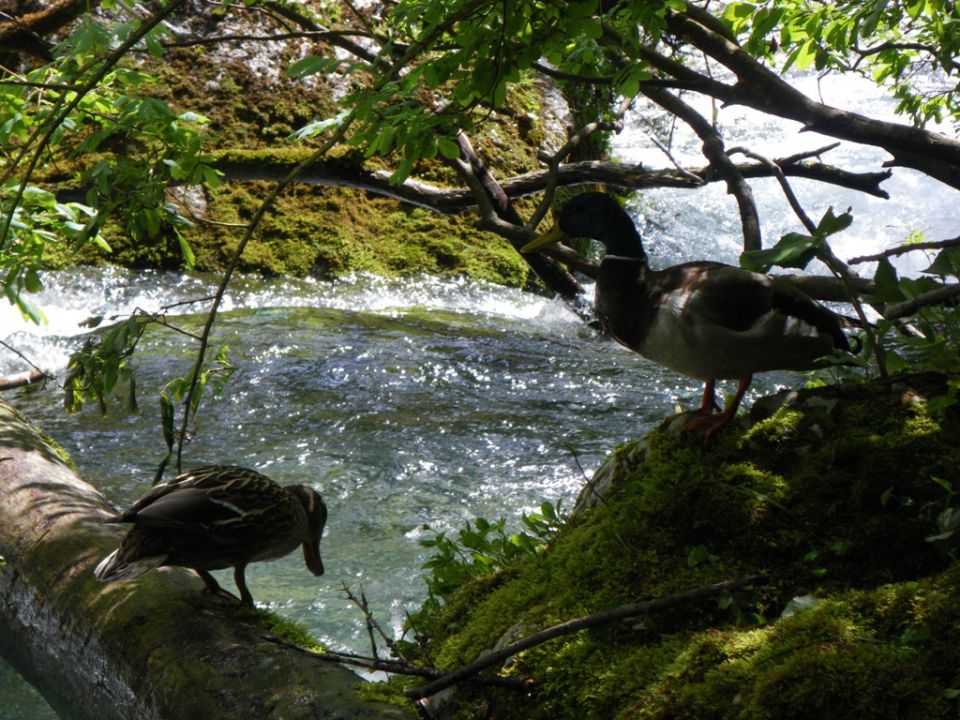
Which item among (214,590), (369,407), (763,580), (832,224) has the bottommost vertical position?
(369,407)

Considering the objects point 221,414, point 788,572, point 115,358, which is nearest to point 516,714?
point 788,572

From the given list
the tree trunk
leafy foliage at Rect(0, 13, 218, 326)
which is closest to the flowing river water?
the tree trunk

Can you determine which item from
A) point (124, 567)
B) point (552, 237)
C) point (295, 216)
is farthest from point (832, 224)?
point (295, 216)

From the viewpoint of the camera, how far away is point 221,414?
7.69 m

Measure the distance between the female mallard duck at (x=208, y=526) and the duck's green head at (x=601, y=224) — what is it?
1.58m

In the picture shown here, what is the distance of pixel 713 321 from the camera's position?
10.6ft

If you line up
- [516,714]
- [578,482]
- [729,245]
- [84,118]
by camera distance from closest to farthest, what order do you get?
[516,714]
[84,118]
[578,482]
[729,245]

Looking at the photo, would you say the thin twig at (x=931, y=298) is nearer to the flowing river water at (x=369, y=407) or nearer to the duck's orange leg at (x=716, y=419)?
the duck's orange leg at (x=716, y=419)

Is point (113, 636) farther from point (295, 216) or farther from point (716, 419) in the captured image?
point (295, 216)

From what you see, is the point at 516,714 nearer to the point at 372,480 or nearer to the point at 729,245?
the point at 372,480

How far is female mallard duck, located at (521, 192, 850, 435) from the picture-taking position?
10.5 ft

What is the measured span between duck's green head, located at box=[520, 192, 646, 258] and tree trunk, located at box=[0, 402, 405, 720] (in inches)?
74.3

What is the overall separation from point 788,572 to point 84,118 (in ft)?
Result: 14.5

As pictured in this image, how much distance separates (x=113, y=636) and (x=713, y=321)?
7.39 feet
